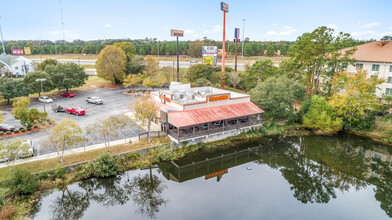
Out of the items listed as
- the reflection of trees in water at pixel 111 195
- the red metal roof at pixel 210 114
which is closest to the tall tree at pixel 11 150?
the reflection of trees in water at pixel 111 195

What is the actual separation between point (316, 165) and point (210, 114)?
14739 mm

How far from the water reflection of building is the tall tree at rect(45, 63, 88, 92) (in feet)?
122

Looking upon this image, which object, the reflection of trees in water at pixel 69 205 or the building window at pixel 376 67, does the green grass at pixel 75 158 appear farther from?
the building window at pixel 376 67

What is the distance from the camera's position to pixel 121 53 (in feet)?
212

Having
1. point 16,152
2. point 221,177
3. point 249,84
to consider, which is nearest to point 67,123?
point 16,152

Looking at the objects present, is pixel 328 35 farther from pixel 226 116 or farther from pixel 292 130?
pixel 226 116

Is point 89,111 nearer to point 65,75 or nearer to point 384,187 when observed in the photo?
point 65,75

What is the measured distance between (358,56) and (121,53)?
5478cm

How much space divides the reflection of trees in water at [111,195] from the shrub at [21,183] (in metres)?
2.53

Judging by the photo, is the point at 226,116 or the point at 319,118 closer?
the point at 226,116

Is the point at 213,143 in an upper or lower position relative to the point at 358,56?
lower

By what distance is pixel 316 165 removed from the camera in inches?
1212

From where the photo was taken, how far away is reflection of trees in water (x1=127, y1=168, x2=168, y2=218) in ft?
72.4

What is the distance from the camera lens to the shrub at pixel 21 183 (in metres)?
21.9
